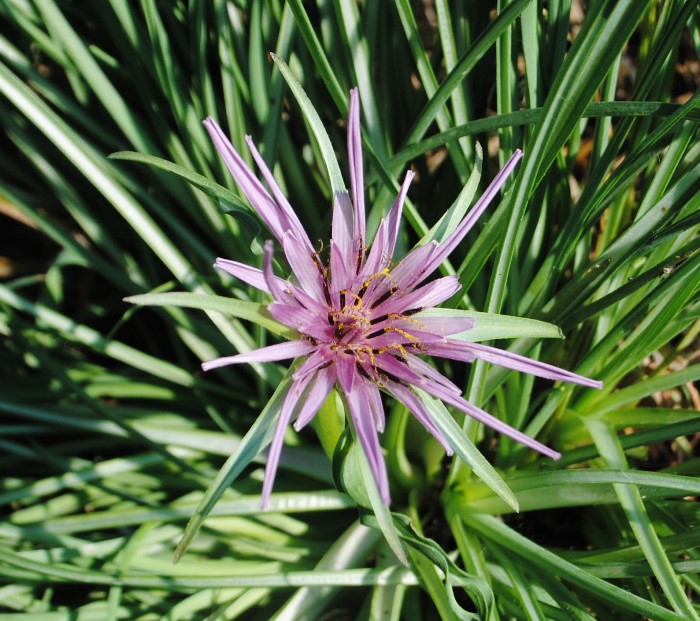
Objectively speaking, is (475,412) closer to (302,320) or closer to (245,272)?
(302,320)

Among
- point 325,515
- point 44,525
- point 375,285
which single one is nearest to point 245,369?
point 325,515

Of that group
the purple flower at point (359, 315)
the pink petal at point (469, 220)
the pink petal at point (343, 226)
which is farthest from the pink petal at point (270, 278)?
the pink petal at point (469, 220)

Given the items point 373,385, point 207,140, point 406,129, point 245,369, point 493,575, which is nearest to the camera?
point 373,385

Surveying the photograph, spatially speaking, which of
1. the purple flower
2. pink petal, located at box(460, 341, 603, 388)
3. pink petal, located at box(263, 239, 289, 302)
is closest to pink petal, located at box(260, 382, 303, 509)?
the purple flower

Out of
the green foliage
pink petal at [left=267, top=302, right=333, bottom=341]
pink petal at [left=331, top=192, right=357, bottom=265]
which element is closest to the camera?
pink petal at [left=267, top=302, right=333, bottom=341]

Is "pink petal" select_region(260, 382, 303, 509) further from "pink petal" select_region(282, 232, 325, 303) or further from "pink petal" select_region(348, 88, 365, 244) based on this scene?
"pink petal" select_region(348, 88, 365, 244)

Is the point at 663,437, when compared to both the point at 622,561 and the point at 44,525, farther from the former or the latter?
the point at 44,525
